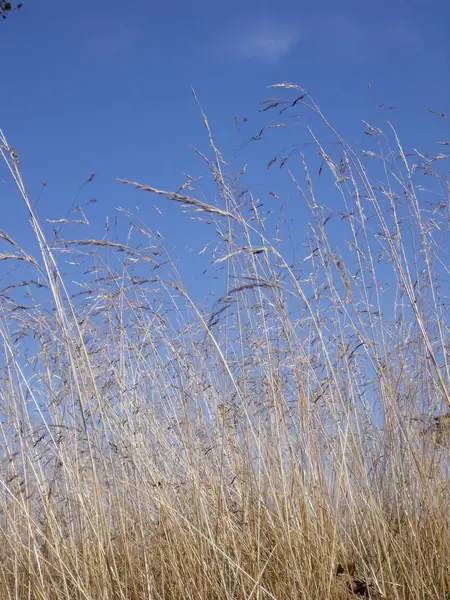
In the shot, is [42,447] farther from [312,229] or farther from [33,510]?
[312,229]

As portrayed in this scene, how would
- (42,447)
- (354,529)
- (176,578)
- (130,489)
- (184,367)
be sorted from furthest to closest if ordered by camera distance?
(42,447) → (184,367) → (130,489) → (354,529) → (176,578)

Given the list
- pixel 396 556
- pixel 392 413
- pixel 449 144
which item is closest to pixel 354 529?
pixel 396 556

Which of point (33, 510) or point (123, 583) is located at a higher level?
point (33, 510)

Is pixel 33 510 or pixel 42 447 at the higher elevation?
pixel 42 447

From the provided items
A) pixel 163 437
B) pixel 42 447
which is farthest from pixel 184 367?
pixel 42 447

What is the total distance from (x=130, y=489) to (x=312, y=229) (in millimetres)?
1371

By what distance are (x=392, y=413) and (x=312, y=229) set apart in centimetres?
85

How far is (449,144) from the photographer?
325cm

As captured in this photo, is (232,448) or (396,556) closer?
(396,556)

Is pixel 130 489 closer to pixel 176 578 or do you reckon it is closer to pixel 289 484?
pixel 176 578

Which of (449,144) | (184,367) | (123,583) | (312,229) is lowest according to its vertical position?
(123,583)

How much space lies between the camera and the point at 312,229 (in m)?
3.00

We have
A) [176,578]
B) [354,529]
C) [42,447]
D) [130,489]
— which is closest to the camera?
[176,578]

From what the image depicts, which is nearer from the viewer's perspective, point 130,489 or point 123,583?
point 123,583
